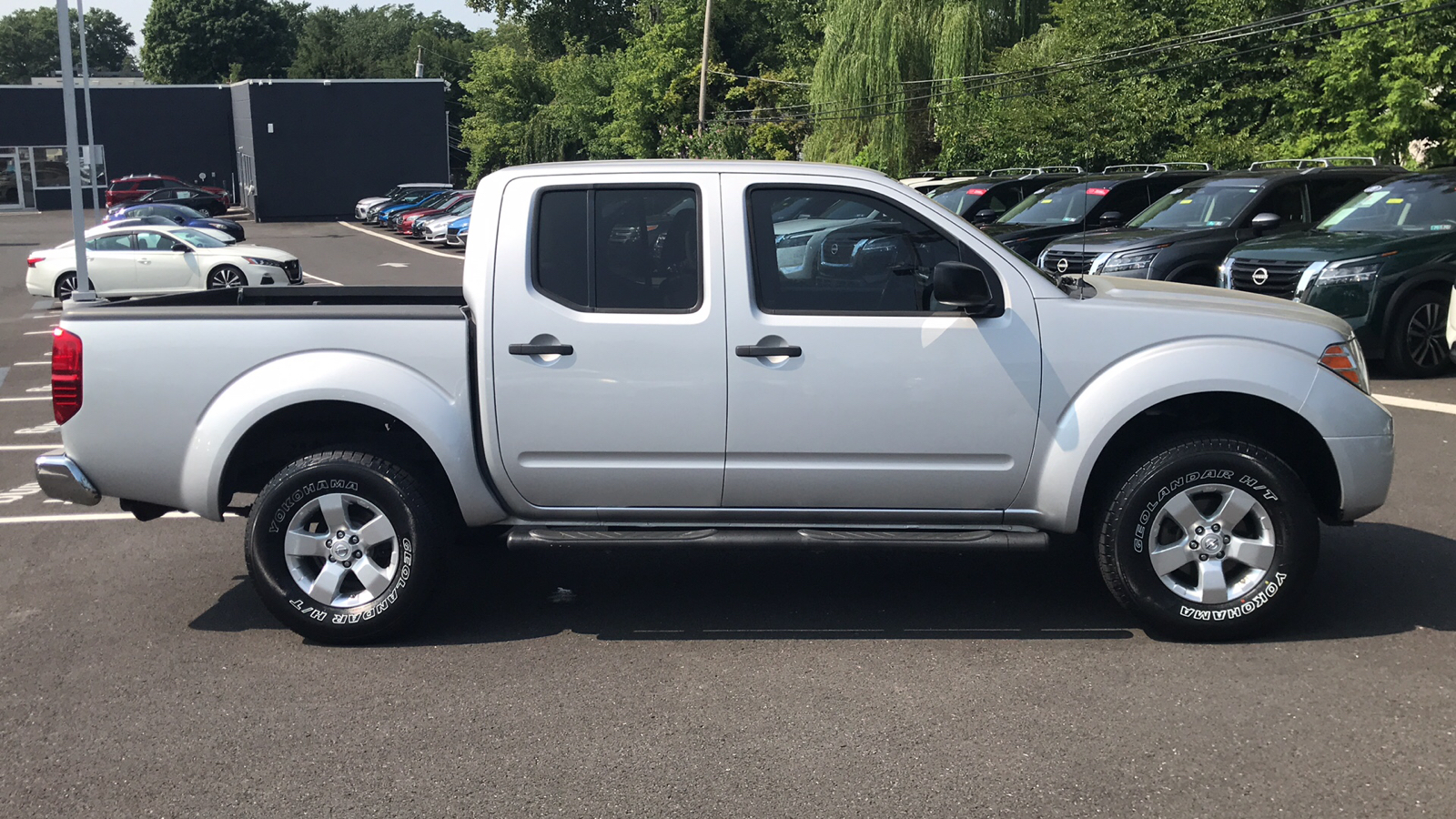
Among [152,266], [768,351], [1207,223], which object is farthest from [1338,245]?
[152,266]

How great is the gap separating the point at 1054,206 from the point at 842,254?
1317 cm

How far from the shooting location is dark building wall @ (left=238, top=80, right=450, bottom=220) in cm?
5897

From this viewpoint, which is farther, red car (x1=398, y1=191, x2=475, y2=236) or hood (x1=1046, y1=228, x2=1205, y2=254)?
red car (x1=398, y1=191, x2=475, y2=236)

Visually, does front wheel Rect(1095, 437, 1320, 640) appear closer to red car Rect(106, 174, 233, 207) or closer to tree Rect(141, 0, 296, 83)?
red car Rect(106, 174, 233, 207)

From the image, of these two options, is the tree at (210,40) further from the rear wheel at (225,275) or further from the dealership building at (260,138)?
the rear wheel at (225,275)

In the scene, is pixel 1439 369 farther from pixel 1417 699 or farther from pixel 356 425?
pixel 356 425

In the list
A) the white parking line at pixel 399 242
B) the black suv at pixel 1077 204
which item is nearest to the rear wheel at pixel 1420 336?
the black suv at pixel 1077 204

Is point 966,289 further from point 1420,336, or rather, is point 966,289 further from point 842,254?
point 1420,336

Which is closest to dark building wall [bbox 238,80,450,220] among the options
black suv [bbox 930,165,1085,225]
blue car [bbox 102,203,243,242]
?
blue car [bbox 102,203,243,242]

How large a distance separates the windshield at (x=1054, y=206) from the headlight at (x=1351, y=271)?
5355mm

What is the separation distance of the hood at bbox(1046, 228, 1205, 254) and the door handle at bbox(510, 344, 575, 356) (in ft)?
29.7

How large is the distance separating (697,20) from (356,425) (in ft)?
188

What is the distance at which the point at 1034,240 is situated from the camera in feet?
54.7

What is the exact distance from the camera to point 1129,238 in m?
13.9
